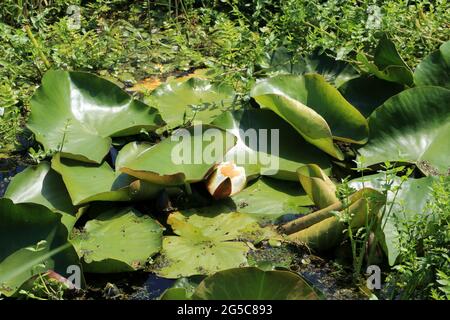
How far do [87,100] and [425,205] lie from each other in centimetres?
142

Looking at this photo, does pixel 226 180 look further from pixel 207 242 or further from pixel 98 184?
pixel 98 184

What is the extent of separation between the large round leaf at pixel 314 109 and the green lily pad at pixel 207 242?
434mm

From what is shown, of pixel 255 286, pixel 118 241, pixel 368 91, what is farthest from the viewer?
pixel 368 91

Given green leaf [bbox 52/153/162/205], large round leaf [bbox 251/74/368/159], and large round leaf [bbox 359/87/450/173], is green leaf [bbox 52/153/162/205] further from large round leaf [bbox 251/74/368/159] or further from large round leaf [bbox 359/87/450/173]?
large round leaf [bbox 359/87/450/173]

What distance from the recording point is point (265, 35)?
3891 millimetres

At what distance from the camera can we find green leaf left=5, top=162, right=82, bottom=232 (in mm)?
2854

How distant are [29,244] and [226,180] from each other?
0.74 meters

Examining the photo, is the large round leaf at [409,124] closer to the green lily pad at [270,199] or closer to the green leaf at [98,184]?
the green lily pad at [270,199]

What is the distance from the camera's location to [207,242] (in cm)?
276

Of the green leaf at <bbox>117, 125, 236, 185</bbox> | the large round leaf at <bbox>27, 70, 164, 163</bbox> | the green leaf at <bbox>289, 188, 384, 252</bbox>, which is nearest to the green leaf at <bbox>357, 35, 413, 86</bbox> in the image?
the green leaf at <bbox>117, 125, 236, 185</bbox>

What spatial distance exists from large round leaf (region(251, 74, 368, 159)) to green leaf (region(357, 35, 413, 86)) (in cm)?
23

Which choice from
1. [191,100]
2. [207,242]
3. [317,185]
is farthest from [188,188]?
[191,100]

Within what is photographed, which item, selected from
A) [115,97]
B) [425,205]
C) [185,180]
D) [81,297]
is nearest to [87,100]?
[115,97]
